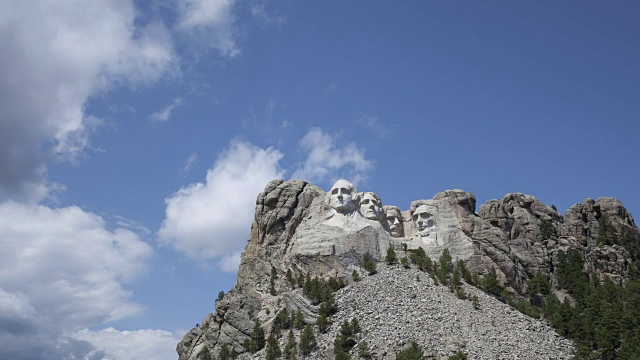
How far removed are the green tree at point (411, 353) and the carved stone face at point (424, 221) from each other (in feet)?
71.1

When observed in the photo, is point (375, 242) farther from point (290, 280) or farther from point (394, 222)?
point (290, 280)

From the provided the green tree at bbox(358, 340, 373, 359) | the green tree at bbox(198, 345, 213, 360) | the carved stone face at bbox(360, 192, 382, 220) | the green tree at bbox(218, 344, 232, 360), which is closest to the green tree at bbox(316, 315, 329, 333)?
the green tree at bbox(358, 340, 373, 359)

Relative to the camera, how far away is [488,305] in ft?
262

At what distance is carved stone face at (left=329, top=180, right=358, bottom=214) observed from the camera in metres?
88.3

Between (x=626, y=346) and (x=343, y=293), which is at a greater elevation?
(x=343, y=293)

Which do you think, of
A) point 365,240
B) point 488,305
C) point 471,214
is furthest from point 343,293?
point 471,214

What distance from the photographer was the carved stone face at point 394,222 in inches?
3605

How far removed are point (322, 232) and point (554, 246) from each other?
24243 millimetres

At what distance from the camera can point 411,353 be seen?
6894cm

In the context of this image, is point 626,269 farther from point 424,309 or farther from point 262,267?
point 262,267

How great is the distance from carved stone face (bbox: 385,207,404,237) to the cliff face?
0.34m

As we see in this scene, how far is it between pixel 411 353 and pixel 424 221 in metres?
23.6

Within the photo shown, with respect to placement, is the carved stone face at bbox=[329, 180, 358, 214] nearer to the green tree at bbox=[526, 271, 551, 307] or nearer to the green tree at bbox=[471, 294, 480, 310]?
the green tree at bbox=[471, 294, 480, 310]

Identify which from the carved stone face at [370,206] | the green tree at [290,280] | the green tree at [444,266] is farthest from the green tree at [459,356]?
the carved stone face at [370,206]
